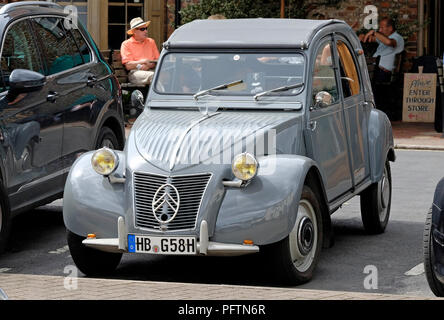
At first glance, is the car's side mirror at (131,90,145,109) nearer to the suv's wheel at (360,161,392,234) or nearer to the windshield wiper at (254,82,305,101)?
the windshield wiper at (254,82,305,101)

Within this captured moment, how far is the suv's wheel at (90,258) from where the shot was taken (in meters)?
7.90

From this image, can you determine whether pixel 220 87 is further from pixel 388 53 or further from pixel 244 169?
pixel 388 53

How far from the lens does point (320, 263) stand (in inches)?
→ 340

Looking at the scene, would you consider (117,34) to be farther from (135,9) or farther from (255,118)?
(255,118)

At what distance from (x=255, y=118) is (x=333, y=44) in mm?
1435

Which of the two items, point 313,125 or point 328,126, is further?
point 328,126

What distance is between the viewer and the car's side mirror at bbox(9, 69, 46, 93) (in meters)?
8.80

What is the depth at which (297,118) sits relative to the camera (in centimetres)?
832

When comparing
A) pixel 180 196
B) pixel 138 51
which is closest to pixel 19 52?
pixel 180 196

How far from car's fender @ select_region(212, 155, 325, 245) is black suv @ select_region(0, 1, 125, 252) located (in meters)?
2.04

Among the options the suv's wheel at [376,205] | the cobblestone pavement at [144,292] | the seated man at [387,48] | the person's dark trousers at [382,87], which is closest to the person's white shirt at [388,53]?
the seated man at [387,48]

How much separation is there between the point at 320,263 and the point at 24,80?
8.88 ft

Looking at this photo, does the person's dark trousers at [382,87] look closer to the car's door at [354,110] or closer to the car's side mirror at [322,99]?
the car's door at [354,110]

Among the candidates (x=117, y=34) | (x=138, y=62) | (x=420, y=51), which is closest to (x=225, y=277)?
(x=138, y=62)
